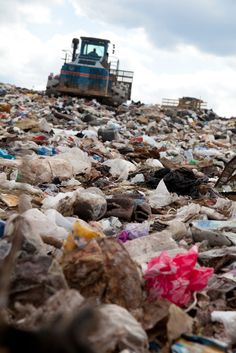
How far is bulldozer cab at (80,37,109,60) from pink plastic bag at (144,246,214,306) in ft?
55.3

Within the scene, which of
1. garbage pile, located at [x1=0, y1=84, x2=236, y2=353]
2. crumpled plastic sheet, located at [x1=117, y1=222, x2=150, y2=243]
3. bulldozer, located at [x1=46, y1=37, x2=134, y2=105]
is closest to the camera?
garbage pile, located at [x1=0, y1=84, x2=236, y2=353]

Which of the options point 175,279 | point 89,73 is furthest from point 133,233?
point 89,73

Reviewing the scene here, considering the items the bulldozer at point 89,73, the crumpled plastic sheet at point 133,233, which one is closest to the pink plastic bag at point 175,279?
the crumpled plastic sheet at point 133,233

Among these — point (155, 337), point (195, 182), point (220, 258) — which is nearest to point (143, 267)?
point (155, 337)

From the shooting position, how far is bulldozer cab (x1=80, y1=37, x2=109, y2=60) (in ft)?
59.4

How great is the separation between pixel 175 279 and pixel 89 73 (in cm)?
1667

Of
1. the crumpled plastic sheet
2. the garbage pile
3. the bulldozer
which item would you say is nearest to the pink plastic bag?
the garbage pile

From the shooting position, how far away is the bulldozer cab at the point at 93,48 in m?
18.1

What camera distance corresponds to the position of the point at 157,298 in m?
1.84

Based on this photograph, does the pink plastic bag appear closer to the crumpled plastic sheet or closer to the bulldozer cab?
the crumpled plastic sheet

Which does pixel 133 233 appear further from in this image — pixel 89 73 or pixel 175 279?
pixel 89 73

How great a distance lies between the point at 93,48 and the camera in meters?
18.4

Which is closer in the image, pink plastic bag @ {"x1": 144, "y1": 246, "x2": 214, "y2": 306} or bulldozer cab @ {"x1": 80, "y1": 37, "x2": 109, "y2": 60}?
pink plastic bag @ {"x1": 144, "y1": 246, "x2": 214, "y2": 306}

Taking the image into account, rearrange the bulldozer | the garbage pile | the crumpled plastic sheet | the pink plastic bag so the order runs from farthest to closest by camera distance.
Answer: the bulldozer
the crumpled plastic sheet
the pink plastic bag
the garbage pile
